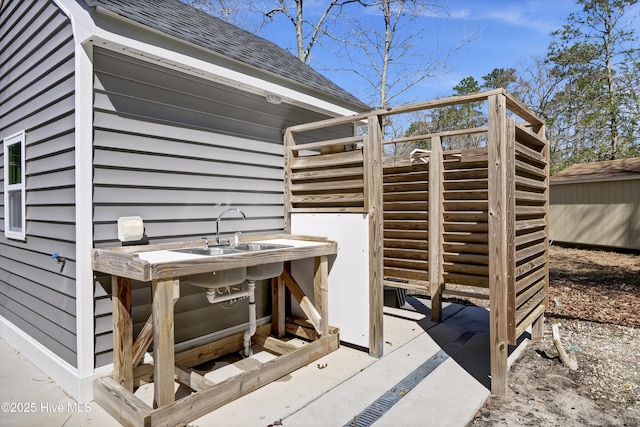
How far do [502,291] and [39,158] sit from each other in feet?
12.5

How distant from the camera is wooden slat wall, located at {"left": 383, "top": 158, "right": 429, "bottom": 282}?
4534mm

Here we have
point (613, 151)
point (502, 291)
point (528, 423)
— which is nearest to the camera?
point (528, 423)

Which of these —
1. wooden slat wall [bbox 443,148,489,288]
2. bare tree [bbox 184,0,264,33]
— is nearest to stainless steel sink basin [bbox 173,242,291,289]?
wooden slat wall [bbox 443,148,489,288]

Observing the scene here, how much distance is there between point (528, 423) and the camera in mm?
2322

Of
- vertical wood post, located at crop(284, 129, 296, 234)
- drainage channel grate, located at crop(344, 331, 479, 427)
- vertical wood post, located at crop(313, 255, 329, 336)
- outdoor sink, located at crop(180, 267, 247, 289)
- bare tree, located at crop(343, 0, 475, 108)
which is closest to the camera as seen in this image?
drainage channel grate, located at crop(344, 331, 479, 427)

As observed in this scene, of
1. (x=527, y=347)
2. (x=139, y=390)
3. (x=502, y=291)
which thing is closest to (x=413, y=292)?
(x=527, y=347)

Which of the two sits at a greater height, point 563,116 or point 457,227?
point 563,116

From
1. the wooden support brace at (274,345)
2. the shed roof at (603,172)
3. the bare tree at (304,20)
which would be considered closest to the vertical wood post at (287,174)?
the wooden support brace at (274,345)

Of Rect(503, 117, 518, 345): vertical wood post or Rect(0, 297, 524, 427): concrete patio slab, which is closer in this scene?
Rect(0, 297, 524, 427): concrete patio slab

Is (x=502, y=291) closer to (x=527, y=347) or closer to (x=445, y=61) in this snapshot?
(x=527, y=347)

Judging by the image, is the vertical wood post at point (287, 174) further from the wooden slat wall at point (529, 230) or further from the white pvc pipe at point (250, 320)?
the wooden slat wall at point (529, 230)

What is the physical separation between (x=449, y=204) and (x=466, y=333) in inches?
56.5

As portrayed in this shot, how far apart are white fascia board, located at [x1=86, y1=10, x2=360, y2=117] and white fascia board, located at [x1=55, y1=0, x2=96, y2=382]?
7.0 inches

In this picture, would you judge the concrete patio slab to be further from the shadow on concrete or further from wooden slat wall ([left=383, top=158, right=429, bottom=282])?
wooden slat wall ([left=383, top=158, right=429, bottom=282])
